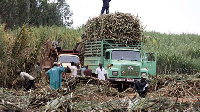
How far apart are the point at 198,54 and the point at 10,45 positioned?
22087 millimetres

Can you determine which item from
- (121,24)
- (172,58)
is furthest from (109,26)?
(172,58)

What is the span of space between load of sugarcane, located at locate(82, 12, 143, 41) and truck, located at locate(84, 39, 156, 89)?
27 cm

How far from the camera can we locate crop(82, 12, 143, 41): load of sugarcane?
57.3 ft

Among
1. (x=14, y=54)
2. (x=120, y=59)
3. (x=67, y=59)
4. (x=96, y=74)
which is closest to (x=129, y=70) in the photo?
(x=120, y=59)

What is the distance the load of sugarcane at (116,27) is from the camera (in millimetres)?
17461

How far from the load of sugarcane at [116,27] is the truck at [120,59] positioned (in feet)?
0.89

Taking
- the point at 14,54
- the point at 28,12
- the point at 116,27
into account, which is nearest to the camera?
the point at 14,54

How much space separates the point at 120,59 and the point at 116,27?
7.17 feet

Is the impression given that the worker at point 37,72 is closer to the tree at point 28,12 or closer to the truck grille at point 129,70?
the truck grille at point 129,70

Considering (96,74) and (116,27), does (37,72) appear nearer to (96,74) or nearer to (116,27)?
(96,74)

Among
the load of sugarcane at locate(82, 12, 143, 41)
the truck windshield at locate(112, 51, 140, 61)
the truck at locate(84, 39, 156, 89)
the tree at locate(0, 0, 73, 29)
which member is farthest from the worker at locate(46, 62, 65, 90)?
the tree at locate(0, 0, 73, 29)

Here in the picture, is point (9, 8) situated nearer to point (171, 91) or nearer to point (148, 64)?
point (148, 64)

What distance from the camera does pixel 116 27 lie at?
57.8 ft

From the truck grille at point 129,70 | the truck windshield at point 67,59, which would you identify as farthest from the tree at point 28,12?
the truck grille at point 129,70
